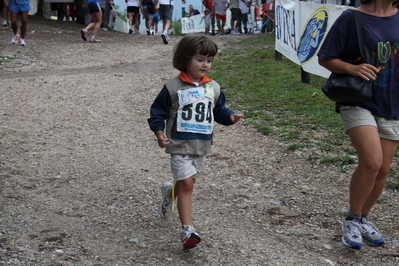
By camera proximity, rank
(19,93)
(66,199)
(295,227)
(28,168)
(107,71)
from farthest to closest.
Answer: (107,71), (19,93), (28,168), (66,199), (295,227)

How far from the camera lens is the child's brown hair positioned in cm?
354

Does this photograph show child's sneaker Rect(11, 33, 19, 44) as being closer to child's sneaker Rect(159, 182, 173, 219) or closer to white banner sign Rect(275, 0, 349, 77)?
white banner sign Rect(275, 0, 349, 77)

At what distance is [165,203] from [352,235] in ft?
4.67

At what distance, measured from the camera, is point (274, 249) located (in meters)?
3.64

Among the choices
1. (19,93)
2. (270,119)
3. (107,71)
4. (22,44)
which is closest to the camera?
(270,119)

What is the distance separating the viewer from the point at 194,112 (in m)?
3.57

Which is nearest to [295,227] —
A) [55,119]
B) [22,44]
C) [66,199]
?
[66,199]

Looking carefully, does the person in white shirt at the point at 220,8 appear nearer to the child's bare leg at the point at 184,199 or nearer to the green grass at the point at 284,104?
the green grass at the point at 284,104

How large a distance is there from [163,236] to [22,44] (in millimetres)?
11734

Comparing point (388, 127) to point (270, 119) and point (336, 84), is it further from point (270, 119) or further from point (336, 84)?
point (270, 119)

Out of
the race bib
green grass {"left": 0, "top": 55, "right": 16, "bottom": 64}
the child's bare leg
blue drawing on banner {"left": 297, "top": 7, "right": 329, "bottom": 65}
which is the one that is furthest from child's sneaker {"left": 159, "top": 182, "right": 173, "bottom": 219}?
green grass {"left": 0, "top": 55, "right": 16, "bottom": 64}

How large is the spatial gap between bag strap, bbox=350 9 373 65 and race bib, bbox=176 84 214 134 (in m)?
1.04

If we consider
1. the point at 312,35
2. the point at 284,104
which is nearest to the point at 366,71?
the point at 284,104

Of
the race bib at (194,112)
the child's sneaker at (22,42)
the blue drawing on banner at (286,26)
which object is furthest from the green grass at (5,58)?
the race bib at (194,112)
